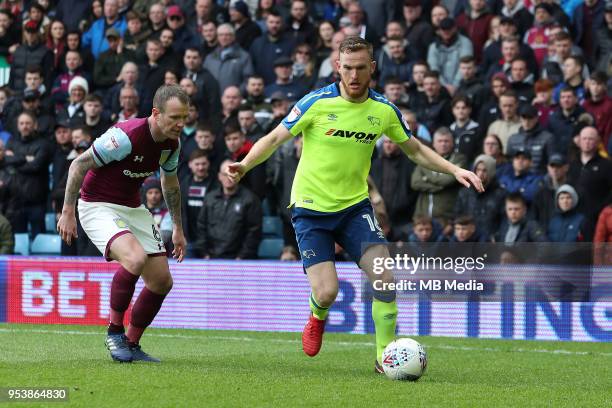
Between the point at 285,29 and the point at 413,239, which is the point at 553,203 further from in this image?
the point at 285,29

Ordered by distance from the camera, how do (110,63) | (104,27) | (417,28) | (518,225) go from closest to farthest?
(518,225) → (417,28) → (110,63) → (104,27)

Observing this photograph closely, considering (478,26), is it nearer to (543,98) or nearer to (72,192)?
(543,98)

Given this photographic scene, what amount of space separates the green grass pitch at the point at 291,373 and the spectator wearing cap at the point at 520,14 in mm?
5886

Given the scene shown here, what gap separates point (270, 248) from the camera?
1639 centimetres

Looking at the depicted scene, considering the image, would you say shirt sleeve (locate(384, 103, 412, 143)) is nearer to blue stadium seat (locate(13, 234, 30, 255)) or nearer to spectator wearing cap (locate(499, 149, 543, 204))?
spectator wearing cap (locate(499, 149, 543, 204))

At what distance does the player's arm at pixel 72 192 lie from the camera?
9.41 meters

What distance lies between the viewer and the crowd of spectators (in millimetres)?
14625

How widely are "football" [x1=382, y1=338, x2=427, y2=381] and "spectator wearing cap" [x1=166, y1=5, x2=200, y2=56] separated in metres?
10.9

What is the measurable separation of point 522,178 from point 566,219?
97 cm

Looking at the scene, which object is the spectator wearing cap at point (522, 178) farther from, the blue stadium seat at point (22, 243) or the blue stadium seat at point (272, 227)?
the blue stadium seat at point (22, 243)

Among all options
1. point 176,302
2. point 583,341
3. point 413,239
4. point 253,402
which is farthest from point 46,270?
point 253,402

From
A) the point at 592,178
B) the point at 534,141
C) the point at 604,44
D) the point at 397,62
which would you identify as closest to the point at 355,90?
the point at 592,178

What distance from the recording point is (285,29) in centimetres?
1823

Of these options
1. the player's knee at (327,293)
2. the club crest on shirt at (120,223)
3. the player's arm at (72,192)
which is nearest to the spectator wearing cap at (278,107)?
the club crest on shirt at (120,223)
